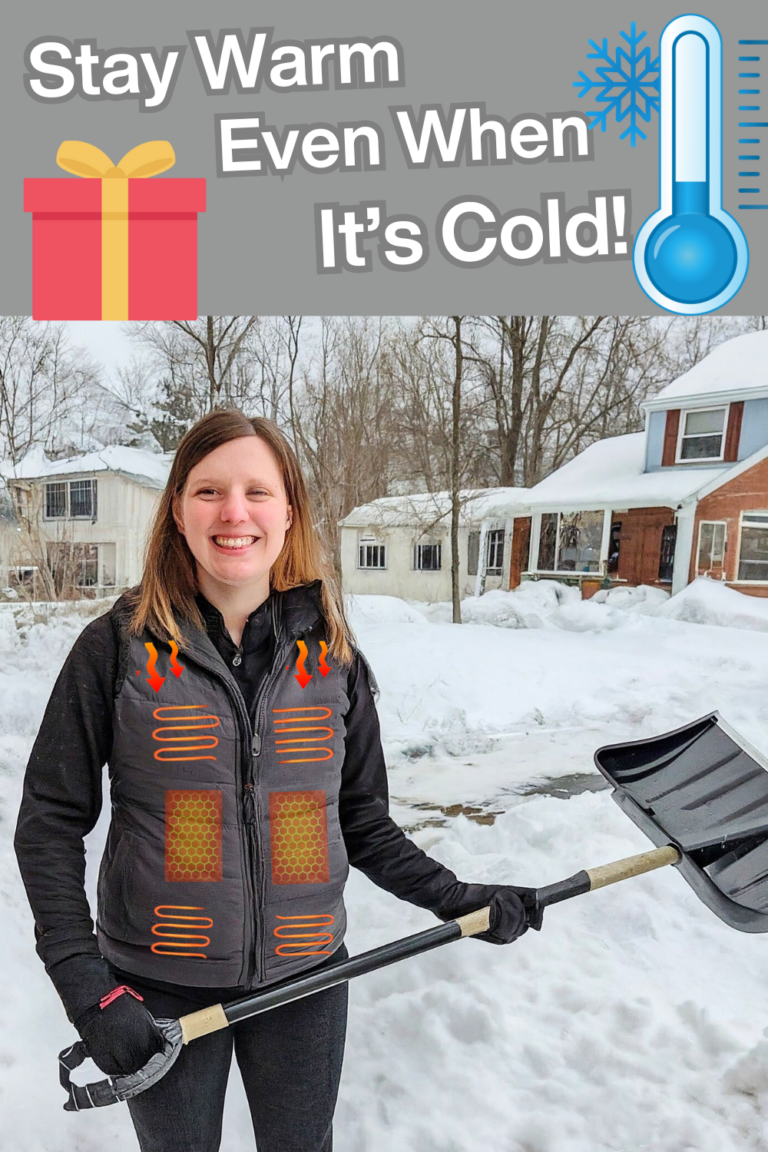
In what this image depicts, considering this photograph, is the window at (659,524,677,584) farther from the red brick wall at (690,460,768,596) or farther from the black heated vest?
the black heated vest

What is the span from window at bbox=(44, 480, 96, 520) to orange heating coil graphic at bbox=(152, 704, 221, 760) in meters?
1.92

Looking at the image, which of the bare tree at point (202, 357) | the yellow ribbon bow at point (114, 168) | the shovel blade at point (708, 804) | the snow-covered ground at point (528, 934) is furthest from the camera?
the bare tree at point (202, 357)

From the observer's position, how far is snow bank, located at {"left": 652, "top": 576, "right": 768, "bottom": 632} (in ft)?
8.19

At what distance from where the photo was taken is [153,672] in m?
0.69

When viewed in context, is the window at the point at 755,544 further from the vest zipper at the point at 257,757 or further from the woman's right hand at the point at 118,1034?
the woman's right hand at the point at 118,1034

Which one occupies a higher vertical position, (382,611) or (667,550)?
(667,550)

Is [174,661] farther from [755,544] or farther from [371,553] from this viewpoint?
[755,544]

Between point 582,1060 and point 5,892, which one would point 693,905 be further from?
point 5,892

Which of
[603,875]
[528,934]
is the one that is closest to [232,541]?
[603,875]

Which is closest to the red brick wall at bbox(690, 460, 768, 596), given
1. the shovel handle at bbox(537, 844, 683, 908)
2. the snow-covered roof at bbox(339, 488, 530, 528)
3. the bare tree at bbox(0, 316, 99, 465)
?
the snow-covered roof at bbox(339, 488, 530, 528)

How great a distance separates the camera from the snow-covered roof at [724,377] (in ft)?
7.95

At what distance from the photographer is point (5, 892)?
1.88 metres

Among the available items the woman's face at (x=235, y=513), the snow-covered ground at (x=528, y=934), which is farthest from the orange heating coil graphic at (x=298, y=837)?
the snow-covered ground at (x=528, y=934)

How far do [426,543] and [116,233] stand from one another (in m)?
1.24
